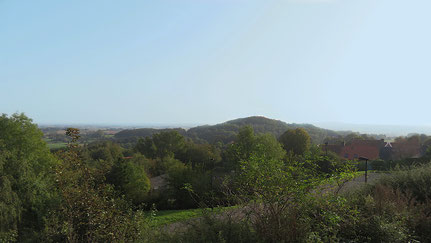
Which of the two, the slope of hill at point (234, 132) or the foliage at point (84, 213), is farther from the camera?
the slope of hill at point (234, 132)

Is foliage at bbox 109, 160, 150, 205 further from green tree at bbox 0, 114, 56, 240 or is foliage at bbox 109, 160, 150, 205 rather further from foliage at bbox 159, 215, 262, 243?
foliage at bbox 159, 215, 262, 243

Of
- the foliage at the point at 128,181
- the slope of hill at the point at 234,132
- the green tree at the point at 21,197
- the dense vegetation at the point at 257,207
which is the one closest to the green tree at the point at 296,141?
the foliage at the point at 128,181

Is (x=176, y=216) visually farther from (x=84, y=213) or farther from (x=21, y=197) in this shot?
(x=21, y=197)

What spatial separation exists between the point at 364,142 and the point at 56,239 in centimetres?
3981

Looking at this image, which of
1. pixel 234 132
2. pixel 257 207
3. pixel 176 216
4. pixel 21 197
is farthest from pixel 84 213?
pixel 234 132

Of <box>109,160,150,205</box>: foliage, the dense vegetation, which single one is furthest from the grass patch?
<box>109,160,150,205</box>: foliage

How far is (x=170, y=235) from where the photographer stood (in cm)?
418

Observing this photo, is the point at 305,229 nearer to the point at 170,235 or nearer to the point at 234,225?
the point at 234,225

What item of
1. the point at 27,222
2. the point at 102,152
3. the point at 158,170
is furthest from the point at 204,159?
the point at 27,222

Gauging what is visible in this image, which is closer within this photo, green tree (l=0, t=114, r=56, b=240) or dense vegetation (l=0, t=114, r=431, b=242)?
dense vegetation (l=0, t=114, r=431, b=242)

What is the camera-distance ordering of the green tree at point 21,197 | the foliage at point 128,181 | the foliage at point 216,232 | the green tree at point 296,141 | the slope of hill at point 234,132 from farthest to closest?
1. the slope of hill at point 234,132
2. the green tree at point 296,141
3. the foliage at point 128,181
4. the green tree at point 21,197
5. the foliage at point 216,232

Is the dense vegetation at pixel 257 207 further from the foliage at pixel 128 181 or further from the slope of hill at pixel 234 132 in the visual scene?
the slope of hill at pixel 234 132

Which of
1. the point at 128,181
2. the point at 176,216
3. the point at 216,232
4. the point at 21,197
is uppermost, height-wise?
the point at 216,232

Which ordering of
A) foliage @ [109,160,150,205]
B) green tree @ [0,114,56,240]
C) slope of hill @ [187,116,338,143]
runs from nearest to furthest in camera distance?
green tree @ [0,114,56,240], foliage @ [109,160,150,205], slope of hill @ [187,116,338,143]
